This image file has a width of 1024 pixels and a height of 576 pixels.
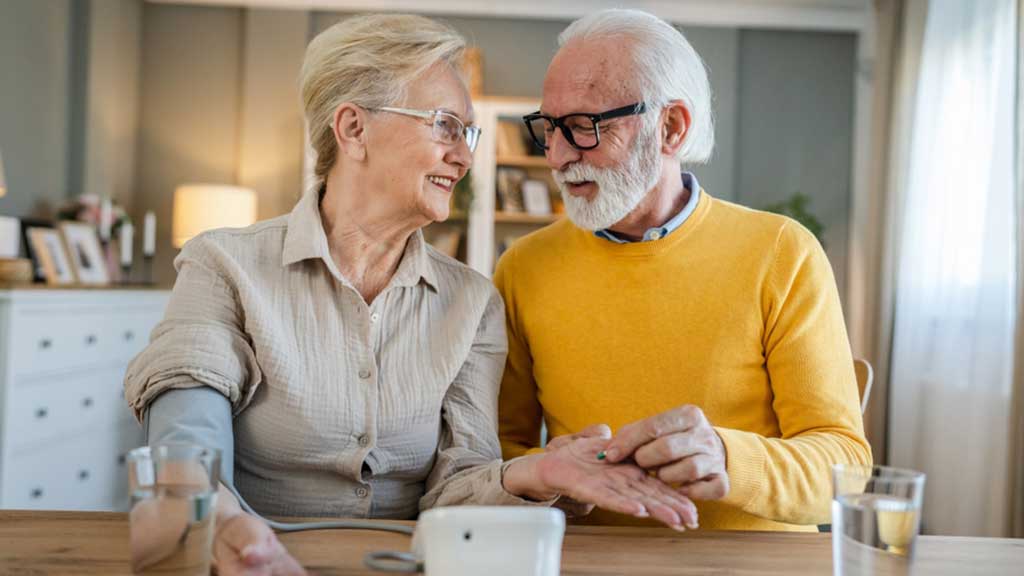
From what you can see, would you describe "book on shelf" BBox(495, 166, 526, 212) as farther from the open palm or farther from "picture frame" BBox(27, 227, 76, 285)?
the open palm

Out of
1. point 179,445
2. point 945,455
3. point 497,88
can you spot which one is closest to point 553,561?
point 179,445

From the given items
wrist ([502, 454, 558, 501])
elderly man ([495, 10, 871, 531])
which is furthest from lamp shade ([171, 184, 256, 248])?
wrist ([502, 454, 558, 501])

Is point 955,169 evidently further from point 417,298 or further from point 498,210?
point 417,298

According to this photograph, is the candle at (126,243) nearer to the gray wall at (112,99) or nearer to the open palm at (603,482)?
the gray wall at (112,99)

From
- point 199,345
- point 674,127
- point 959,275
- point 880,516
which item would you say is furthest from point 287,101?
point 880,516

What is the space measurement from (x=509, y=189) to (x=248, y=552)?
4.96 meters

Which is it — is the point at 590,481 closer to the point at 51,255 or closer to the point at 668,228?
the point at 668,228

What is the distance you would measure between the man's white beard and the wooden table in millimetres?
679

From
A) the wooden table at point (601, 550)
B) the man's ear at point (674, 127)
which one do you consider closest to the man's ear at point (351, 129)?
the man's ear at point (674, 127)

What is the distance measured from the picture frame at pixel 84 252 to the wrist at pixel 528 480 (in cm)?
397

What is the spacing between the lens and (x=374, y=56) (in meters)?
1.46

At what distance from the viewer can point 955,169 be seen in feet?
12.8

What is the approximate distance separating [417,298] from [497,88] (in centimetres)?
470

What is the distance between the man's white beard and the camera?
162 cm
